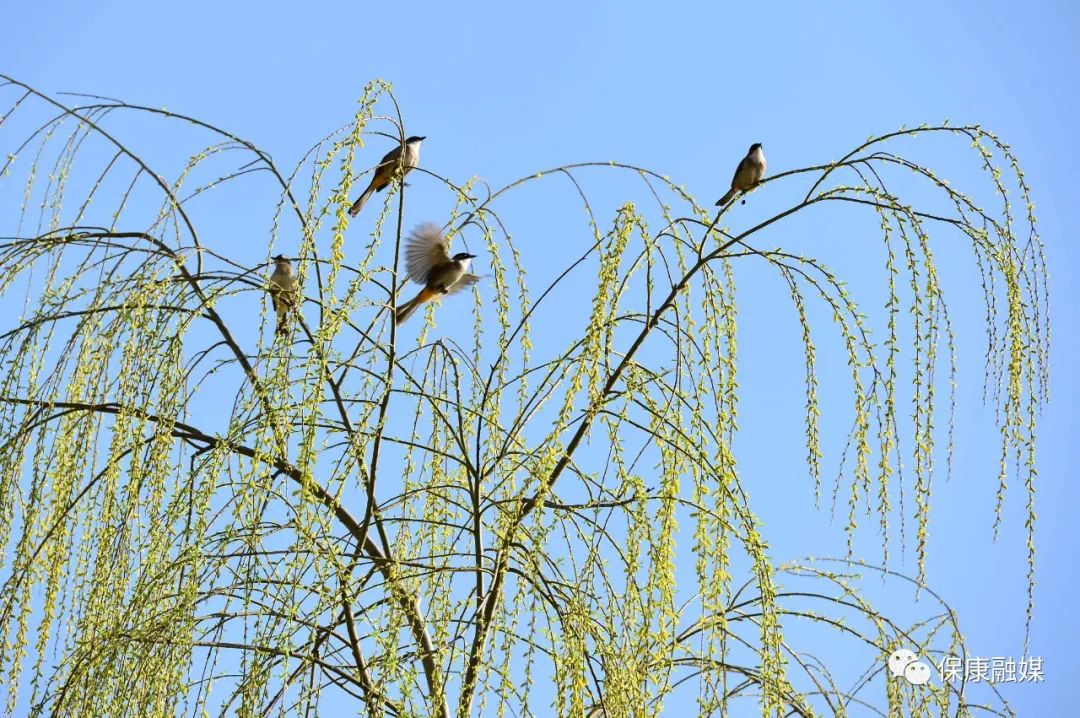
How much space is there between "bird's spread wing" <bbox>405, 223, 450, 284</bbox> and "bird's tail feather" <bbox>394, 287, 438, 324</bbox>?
0.04 meters

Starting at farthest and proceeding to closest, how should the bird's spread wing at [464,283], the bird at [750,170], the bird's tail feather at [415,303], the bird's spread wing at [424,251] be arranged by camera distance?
1. the bird at [750,170]
2. the bird's tail feather at [415,303]
3. the bird's spread wing at [424,251]
4. the bird's spread wing at [464,283]

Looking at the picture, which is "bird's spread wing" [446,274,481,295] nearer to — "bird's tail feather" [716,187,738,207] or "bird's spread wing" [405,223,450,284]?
"bird's spread wing" [405,223,450,284]

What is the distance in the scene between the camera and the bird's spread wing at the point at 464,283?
121 inches

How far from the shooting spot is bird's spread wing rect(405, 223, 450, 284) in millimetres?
3199

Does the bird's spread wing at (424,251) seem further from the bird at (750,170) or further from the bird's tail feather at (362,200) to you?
the bird at (750,170)

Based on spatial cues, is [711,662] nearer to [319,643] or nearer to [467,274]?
[319,643]

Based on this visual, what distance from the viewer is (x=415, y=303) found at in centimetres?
345

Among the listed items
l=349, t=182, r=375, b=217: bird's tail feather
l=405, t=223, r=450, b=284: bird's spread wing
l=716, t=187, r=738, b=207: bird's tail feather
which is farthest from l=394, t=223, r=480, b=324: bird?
l=716, t=187, r=738, b=207: bird's tail feather

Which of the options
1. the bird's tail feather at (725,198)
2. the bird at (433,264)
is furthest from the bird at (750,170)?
the bird at (433,264)

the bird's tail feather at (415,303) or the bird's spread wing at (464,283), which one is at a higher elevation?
the bird's tail feather at (415,303)

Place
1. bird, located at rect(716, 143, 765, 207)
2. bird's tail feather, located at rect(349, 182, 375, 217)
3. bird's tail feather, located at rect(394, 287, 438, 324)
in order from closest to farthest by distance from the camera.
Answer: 1. bird's tail feather, located at rect(394, 287, 438, 324)
2. bird's tail feather, located at rect(349, 182, 375, 217)
3. bird, located at rect(716, 143, 765, 207)

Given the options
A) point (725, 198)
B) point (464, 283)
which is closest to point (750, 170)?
point (725, 198)

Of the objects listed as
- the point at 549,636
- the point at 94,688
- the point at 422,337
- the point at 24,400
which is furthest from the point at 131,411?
the point at 549,636

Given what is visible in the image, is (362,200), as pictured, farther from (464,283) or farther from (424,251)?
(464,283)
